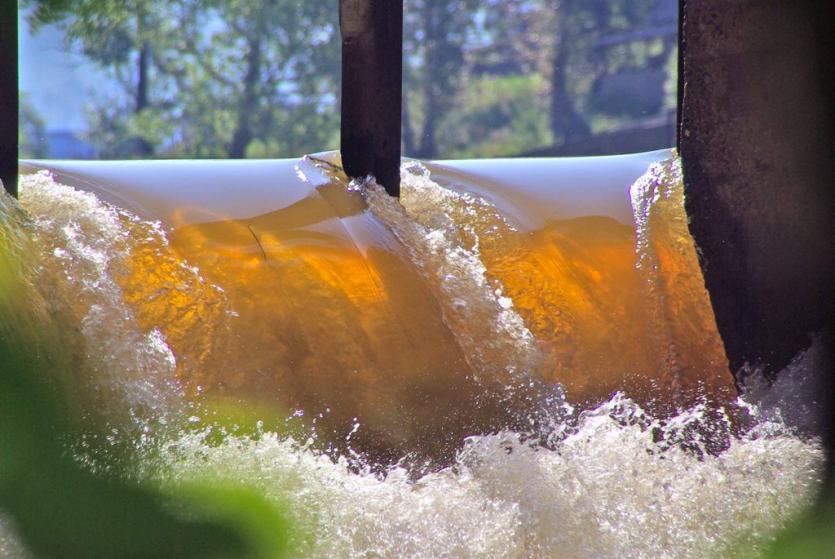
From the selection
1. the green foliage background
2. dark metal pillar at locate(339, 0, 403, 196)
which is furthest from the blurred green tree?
dark metal pillar at locate(339, 0, 403, 196)

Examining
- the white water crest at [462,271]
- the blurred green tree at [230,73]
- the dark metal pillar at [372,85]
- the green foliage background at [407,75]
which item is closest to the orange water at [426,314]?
the white water crest at [462,271]

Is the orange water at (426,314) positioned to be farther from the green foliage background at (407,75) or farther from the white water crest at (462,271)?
the green foliage background at (407,75)

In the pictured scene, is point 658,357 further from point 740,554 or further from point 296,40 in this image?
point 296,40

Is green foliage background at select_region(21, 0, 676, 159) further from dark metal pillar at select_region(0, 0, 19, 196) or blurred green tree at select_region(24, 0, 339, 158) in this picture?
dark metal pillar at select_region(0, 0, 19, 196)

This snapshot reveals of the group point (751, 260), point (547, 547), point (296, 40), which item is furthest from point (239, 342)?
point (296, 40)

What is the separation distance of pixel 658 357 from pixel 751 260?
37cm

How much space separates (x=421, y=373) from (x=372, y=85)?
997 mm

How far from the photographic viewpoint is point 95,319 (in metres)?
2.47

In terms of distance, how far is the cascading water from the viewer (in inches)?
93.3

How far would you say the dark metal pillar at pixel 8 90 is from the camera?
109 inches

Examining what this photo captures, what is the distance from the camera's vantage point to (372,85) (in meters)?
3.25

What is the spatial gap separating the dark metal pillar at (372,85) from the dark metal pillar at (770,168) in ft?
2.96

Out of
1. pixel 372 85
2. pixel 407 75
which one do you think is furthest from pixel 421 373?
Result: pixel 407 75

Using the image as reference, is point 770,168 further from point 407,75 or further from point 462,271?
point 407,75
